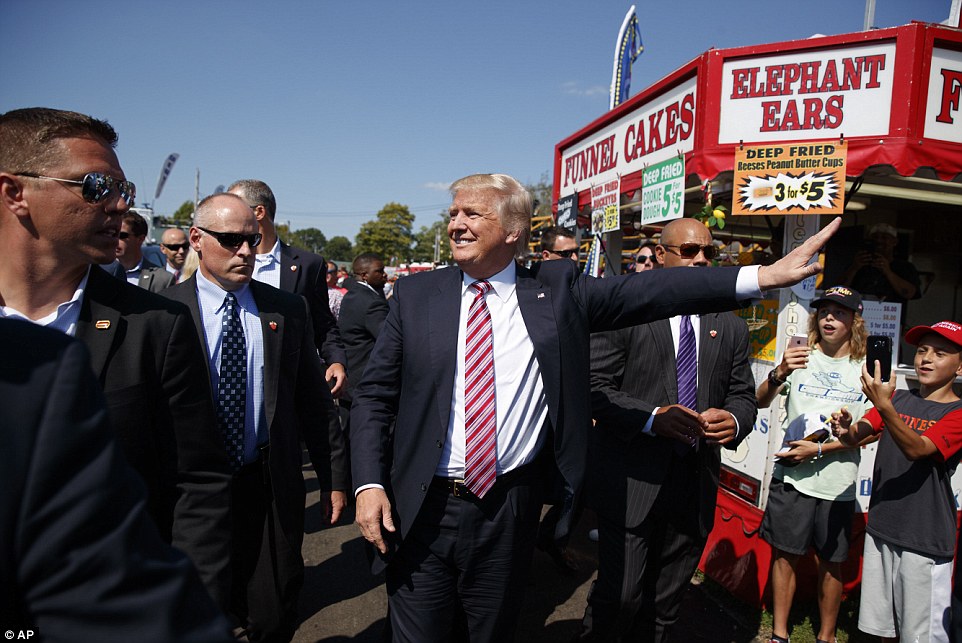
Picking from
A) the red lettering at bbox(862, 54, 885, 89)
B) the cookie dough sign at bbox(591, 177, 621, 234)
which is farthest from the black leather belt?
the cookie dough sign at bbox(591, 177, 621, 234)

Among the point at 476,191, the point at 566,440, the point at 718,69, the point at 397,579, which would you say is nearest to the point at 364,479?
the point at 397,579

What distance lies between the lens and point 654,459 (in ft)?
9.93

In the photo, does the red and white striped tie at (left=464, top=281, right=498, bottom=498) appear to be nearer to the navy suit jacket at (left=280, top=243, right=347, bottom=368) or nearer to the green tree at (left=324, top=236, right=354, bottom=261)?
the navy suit jacket at (left=280, top=243, right=347, bottom=368)

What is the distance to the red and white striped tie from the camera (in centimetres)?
230

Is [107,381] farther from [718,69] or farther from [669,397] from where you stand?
[718,69]

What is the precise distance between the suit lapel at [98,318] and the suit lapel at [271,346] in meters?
0.88

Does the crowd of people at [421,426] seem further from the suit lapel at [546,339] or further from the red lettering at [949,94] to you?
the red lettering at [949,94]

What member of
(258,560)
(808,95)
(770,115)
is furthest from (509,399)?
(808,95)

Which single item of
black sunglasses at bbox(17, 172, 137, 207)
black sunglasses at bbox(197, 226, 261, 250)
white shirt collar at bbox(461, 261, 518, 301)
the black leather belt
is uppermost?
black sunglasses at bbox(17, 172, 137, 207)

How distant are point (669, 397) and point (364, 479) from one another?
1.62 meters

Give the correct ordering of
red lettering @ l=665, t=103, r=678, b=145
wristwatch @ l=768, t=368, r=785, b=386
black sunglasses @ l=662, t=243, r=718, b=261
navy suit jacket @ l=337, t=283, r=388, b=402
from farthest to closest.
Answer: red lettering @ l=665, t=103, r=678, b=145 < navy suit jacket @ l=337, t=283, r=388, b=402 < wristwatch @ l=768, t=368, r=785, b=386 < black sunglasses @ l=662, t=243, r=718, b=261

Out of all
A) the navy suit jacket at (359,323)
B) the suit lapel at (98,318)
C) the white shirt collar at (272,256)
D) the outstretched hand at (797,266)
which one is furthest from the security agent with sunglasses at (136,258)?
the outstretched hand at (797,266)

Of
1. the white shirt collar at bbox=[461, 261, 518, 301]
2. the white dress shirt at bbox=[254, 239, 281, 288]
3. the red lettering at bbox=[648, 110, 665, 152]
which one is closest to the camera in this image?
the white shirt collar at bbox=[461, 261, 518, 301]

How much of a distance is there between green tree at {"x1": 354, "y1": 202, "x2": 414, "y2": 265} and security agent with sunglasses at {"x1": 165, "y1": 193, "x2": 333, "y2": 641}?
5225 cm
